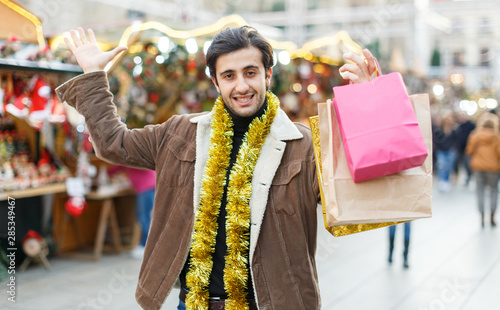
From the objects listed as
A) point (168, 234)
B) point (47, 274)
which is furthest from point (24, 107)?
point (168, 234)

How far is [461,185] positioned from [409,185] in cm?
1371

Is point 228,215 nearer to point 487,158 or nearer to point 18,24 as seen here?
point 18,24

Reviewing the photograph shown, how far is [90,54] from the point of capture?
81.6 inches

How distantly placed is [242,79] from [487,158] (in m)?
7.93

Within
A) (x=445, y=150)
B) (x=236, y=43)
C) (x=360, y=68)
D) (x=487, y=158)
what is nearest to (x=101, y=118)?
(x=236, y=43)

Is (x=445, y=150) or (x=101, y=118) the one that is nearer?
(x=101, y=118)

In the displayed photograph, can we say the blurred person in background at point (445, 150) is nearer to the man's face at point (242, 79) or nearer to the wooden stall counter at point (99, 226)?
the wooden stall counter at point (99, 226)

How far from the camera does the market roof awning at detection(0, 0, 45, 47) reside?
5.06m

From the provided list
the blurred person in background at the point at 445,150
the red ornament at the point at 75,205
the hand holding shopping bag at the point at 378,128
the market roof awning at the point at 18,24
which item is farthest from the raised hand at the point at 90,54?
the blurred person in background at the point at 445,150

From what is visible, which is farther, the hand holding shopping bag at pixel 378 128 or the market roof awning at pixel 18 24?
the market roof awning at pixel 18 24

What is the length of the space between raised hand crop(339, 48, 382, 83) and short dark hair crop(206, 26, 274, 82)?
332 mm

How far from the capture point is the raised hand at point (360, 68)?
5.99 ft

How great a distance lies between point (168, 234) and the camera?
2.06 m

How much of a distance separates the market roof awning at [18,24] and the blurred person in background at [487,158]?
705 cm
